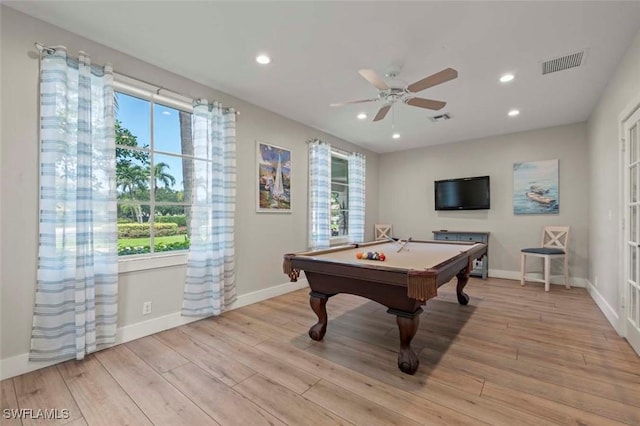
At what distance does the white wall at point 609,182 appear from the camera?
2.65 m

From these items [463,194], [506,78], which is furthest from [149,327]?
[463,194]

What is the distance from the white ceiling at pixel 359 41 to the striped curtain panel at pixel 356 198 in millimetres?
2265

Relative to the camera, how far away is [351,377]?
208cm

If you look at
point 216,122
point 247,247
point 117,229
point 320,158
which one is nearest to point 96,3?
point 216,122

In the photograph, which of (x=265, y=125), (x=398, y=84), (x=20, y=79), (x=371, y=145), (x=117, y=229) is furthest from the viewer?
(x=371, y=145)

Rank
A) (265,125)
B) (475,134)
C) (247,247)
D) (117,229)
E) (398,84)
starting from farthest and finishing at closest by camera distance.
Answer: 1. (475,134)
2. (265,125)
3. (247,247)
4. (398,84)
5. (117,229)

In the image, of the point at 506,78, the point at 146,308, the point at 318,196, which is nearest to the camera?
the point at 146,308

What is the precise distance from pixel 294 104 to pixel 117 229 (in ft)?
8.46

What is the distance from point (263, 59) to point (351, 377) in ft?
9.54

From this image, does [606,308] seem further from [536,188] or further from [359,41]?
[359,41]

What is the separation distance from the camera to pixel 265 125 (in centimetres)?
410

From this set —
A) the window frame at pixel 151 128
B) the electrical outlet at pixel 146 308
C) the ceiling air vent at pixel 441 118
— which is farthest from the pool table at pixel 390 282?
the ceiling air vent at pixel 441 118

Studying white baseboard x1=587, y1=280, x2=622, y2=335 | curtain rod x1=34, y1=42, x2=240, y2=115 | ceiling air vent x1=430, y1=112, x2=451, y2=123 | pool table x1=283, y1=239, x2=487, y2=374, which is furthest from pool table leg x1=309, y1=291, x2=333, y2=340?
ceiling air vent x1=430, y1=112, x2=451, y2=123

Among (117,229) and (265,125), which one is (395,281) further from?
(265,125)
